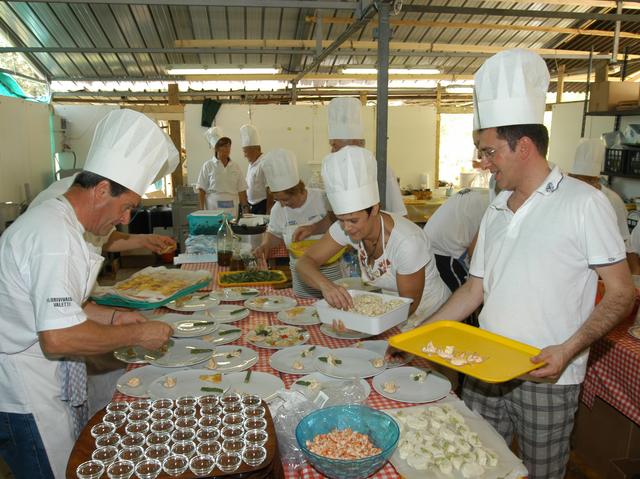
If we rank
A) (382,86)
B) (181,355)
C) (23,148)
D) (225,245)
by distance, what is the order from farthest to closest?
(23,148)
(225,245)
(382,86)
(181,355)

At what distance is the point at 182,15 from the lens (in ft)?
22.7

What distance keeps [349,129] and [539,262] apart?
2402 millimetres

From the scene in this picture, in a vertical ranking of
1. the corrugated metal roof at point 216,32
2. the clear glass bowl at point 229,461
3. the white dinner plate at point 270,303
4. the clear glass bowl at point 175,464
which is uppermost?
the corrugated metal roof at point 216,32

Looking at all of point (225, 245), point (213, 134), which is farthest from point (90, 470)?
point (213, 134)

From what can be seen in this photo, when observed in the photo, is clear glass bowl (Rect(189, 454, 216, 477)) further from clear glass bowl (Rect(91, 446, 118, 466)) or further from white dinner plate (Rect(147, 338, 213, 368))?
white dinner plate (Rect(147, 338, 213, 368))

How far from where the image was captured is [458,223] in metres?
3.46

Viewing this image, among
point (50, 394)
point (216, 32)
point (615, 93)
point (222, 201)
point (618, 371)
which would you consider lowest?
point (618, 371)

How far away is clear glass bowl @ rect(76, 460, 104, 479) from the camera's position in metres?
1.16

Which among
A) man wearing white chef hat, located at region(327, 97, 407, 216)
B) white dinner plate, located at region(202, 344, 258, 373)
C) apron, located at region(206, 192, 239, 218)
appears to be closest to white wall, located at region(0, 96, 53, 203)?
apron, located at region(206, 192, 239, 218)

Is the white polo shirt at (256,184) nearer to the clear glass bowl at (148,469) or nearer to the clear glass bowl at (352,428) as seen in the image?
the clear glass bowl at (352,428)

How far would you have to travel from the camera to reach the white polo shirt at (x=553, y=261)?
5.11 ft

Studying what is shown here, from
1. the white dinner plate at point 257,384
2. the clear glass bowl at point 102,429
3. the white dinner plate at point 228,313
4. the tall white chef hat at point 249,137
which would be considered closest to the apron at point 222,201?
the tall white chef hat at point 249,137

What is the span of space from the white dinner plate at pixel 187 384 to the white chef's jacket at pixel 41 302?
0.36 meters

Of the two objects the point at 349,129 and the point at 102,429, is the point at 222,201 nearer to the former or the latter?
the point at 349,129
